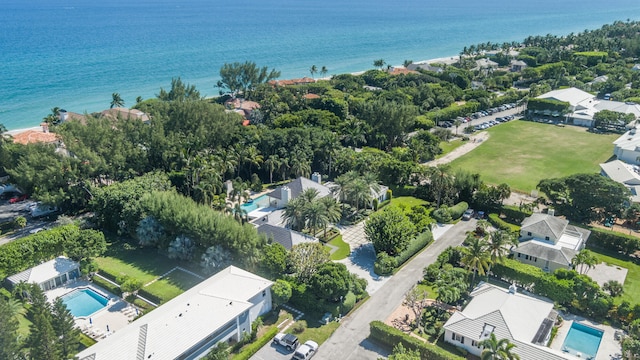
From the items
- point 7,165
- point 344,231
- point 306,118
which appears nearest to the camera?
point 344,231

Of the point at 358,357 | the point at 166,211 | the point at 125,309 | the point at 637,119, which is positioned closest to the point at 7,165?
the point at 166,211

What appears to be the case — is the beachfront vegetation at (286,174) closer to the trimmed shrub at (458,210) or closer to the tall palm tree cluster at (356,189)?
the tall palm tree cluster at (356,189)

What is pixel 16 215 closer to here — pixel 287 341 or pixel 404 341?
pixel 287 341

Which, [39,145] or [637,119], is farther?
[637,119]

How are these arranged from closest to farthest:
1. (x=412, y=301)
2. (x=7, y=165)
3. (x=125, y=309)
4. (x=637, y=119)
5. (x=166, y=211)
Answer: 1. (x=412, y=301)
2. (x=125, y=309)
3. (x=166, y=211)
4. (x=7, y=165)
5. (x=637, y=119)

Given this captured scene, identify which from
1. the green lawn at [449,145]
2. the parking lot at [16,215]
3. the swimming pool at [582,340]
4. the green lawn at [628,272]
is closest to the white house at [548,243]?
the green lawn at [628,272]

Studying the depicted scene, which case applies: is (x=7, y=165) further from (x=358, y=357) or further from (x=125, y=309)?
(x=358, y=357)

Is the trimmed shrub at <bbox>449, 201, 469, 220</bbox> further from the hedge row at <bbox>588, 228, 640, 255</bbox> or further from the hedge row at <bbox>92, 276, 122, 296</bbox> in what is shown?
the hedge row at <bbox>92, 276, 122, 296</bbox>
